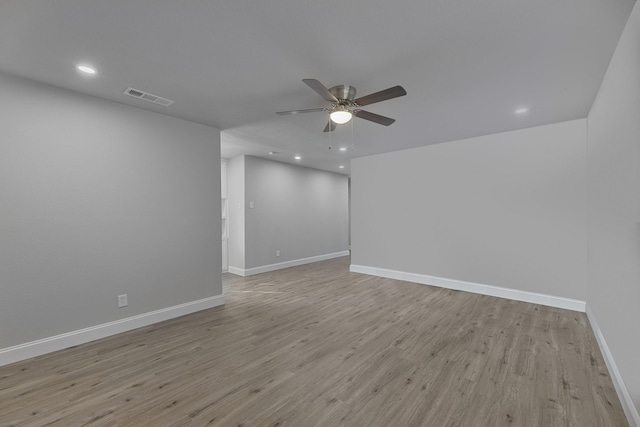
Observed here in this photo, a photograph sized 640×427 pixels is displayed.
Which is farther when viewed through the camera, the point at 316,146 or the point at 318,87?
the point at 316,146

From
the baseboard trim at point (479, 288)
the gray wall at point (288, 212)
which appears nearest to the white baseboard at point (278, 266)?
the gray wall at point (288, 212)

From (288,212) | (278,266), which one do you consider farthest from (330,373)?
(288,212)

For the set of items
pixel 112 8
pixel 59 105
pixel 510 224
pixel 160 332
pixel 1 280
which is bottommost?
pixel 160 332

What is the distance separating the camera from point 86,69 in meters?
2.35

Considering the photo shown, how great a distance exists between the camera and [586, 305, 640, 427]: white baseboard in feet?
5.45

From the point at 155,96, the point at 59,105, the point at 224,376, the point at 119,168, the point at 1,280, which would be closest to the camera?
the point at 224,376

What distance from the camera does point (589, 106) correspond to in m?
3.16

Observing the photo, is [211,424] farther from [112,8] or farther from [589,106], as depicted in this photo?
[589,106]

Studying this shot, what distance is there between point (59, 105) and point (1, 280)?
1709mm

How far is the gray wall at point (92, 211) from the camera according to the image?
2.49m

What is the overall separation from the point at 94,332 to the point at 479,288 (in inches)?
205

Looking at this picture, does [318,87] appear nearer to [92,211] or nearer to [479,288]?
[92,211]

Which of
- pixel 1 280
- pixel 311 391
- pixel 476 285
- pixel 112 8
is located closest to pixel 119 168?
pixel 1 280

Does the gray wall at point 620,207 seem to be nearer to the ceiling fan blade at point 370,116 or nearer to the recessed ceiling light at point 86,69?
the ceiling fan blade at point 370,116
